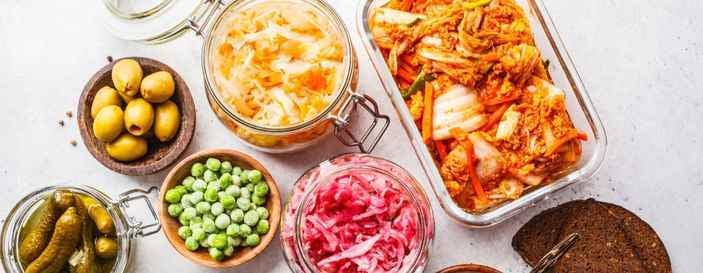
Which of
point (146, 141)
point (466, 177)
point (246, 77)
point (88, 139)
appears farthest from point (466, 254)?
point (88, 139)

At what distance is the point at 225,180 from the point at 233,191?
39 mm

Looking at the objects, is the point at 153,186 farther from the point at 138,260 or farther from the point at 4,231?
the point at 4,231

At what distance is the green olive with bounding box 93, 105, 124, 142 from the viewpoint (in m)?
2.38

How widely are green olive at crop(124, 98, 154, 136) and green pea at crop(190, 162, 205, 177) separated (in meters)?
0.17

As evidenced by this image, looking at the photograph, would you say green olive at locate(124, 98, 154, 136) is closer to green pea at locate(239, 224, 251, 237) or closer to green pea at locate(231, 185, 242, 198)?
green pea at locate(231, 185, 242, 198)

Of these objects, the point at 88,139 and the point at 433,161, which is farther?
the point at 88,139

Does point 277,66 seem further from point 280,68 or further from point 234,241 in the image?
point 234,241

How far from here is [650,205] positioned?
8.40 ft

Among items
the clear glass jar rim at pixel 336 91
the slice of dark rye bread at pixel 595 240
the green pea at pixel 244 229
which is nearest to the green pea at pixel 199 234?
the green pea at pixel 244 229

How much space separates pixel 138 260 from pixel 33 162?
457mm

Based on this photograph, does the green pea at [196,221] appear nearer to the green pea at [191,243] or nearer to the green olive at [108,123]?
the green pea at [191,243]

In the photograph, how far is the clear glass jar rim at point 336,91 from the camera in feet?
7.25

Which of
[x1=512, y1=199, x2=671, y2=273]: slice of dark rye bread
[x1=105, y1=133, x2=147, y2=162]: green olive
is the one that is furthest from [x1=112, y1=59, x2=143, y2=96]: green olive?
[x1=512, y1=199, x2=671, y2=273]: slice of dark rye bread

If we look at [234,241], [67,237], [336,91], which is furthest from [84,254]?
[336,91]
